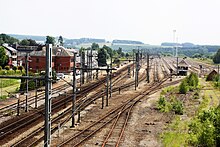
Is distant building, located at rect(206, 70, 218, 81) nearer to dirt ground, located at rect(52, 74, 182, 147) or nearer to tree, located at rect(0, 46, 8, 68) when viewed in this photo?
dirt ground, located at rect(52, 74, 182, 147)

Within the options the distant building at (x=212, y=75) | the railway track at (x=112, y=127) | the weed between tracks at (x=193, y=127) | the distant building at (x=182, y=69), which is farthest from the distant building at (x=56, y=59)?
the weed between tracks at (x=193, y=127)

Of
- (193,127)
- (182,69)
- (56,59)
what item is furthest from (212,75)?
(193,127)

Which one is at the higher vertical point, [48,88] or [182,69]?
[48,88]

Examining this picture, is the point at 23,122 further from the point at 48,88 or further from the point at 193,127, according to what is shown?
the point at 48,88

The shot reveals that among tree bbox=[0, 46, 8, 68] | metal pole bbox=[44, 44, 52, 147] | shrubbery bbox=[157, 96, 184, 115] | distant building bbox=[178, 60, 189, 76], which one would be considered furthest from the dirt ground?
distant building bbox=[178, 60, 189, 76]

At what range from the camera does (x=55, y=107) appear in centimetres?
2725

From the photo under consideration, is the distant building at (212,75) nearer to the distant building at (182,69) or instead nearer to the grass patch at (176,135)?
the distant building at (182,69)

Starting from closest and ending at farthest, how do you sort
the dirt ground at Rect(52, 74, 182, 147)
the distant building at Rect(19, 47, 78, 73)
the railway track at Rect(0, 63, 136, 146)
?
the dirt ground at Rect(52, 74, 182, 147)
the railway track at Rect(0, 63, 136, 146)
the distant building at Rect(19, 47, 78, 73)

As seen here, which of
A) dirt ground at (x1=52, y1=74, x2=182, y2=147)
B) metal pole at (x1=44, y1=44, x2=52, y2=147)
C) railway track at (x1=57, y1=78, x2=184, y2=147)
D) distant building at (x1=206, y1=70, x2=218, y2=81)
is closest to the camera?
metal pole at (x1=44, y1=44, x2=52, y2=147)

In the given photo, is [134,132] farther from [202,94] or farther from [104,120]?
[202,94]

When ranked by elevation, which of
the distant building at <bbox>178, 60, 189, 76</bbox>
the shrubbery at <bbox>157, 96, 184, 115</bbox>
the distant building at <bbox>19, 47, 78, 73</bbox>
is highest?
the distant building at <bbox>19, 47, 78, 73</bbox>

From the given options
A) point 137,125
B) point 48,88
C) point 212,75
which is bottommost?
point 137,125

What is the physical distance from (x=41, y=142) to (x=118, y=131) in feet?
16.5

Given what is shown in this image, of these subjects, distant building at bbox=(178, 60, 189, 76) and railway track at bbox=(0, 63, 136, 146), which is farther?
distant building at bbox=(178, 60, 189, 76)
